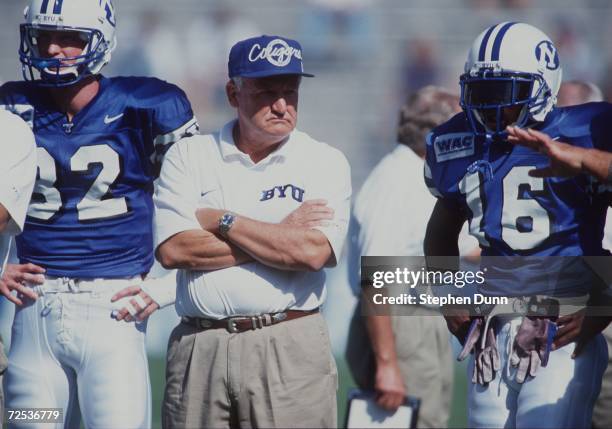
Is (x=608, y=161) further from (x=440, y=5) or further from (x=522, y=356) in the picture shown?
(x=440, y=5)

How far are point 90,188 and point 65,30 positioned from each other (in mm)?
576

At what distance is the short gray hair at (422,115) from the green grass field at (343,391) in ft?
5.20

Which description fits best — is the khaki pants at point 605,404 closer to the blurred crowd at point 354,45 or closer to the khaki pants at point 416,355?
the khaki pants at point 416,355

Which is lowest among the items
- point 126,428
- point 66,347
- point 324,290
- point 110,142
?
point 126,428

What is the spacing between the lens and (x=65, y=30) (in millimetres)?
3959

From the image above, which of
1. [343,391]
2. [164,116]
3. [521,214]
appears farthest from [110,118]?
[343,391]

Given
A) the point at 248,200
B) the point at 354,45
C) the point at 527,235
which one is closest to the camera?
the point at 527,235

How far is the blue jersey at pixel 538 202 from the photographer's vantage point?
138 inches

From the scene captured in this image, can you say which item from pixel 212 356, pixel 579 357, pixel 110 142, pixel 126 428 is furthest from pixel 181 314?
pixel 579 357

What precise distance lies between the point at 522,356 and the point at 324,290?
722 millimetres

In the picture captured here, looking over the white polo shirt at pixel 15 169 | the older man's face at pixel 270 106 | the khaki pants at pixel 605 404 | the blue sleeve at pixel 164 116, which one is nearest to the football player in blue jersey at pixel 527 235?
the older man's face at pixel 270 106

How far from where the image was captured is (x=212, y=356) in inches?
143

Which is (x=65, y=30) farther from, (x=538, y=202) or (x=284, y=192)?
(x=538, y=202)

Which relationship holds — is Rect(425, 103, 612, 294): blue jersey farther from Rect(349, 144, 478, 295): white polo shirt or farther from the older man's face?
Rect(349, 144, 478, 295): white polo shirt
